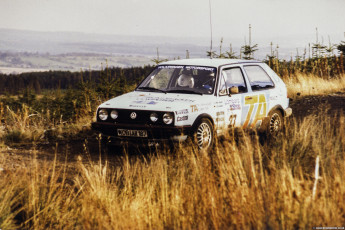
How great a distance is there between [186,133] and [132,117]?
37.8 inches

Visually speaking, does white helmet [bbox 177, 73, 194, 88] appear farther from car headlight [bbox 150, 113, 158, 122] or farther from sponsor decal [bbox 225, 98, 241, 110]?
car headlight [bbox 150, 113, 158, 122]

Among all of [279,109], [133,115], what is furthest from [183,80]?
[279,109]

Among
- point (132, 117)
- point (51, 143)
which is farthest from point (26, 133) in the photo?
point (132, 117)

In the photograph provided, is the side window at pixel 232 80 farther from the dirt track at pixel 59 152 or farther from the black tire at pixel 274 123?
the dirt track at pixel 59 152

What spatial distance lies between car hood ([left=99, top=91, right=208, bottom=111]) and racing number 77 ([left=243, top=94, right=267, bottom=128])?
1.16 metres

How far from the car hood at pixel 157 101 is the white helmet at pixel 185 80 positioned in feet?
1.29

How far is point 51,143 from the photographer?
465 inches

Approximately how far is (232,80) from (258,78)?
0.95 metres

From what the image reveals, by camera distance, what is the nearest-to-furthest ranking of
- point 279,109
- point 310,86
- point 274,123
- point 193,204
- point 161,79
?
point 193,204
point 161,79
point 274,123
point 279,109
point 310,86

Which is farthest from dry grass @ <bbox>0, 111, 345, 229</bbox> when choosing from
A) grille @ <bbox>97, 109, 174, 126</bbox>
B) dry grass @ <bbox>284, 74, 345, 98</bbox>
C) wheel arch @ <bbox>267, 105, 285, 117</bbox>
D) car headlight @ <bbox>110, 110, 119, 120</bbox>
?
dry grass @ <bbox>284, 74, 345, 98</bbox>

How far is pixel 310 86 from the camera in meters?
18.9

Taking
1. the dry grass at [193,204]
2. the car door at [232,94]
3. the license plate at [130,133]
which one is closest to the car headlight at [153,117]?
the license plate at [130,133]

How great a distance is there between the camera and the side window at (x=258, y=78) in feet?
36.2

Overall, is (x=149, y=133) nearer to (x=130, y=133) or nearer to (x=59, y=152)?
(x=130, y=133)
